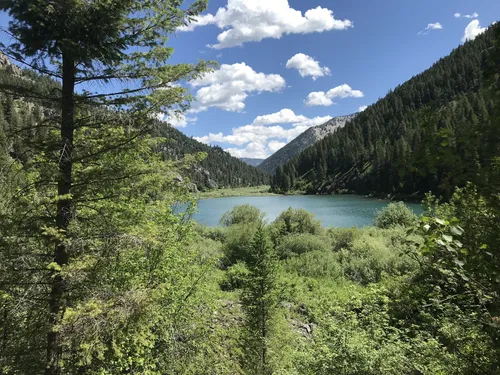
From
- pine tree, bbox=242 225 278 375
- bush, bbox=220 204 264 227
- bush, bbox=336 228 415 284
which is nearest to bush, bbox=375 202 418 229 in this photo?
bush, bbox=336 228 415 284

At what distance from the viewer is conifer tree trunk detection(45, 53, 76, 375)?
16.9ft

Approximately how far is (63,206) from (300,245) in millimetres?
24592

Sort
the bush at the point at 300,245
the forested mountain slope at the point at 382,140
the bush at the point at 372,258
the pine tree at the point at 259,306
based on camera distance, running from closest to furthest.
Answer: the pine tree at the point at 259,306 → the bush at the point at 372,258 → the bush at the point at 300,245 → the forested mountain slope at the point at 382,140

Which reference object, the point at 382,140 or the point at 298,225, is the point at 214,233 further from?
the point at 382,140

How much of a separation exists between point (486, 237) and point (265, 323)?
10.1 meters

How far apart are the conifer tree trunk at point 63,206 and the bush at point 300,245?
931 inches

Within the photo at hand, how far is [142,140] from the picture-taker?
642cm

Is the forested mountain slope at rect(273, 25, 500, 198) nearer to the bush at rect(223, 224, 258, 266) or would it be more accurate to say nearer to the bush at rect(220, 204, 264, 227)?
the bush at rect(220, 204, 264, 227)

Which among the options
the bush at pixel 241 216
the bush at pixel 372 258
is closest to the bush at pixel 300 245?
the bush at pixel 372 258

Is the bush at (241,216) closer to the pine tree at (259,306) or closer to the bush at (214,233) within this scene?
the bush at (214,233)

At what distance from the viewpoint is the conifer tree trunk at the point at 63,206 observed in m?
5.15

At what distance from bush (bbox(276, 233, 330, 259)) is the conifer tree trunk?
2366 cm

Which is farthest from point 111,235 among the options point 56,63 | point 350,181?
point 350,181

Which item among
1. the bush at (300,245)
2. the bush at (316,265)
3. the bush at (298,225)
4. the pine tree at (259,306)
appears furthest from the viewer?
the bush at (298,225)
